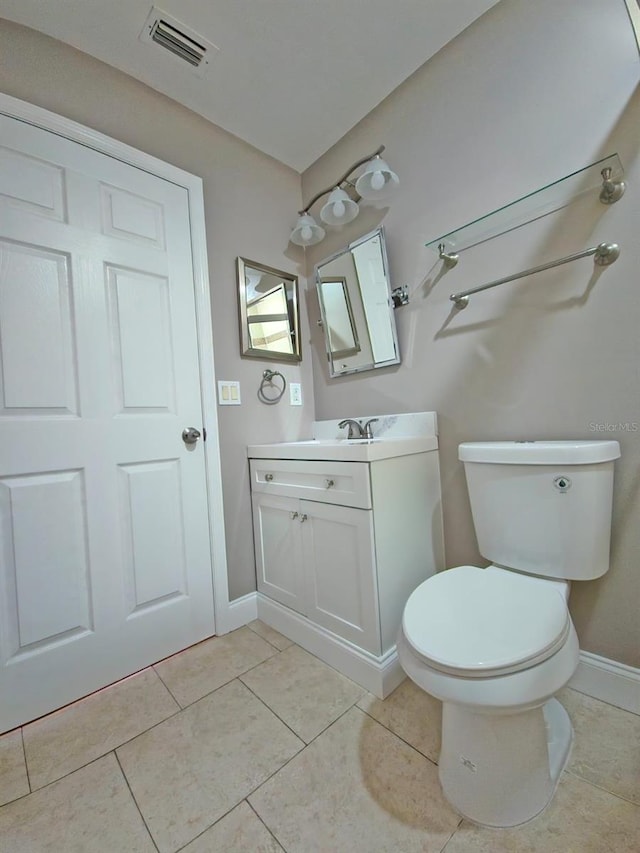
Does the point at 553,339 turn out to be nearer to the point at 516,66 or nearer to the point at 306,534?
the point at 516,66

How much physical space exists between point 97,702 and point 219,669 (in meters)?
0.40

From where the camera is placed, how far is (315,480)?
1.29m

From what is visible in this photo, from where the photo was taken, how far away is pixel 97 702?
1.17 metres

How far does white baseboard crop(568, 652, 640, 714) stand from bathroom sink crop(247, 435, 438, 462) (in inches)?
32.2

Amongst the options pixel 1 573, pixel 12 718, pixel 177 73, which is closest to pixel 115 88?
pixel 177 73

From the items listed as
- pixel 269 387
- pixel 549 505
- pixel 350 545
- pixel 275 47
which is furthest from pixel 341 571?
pixel 275 47

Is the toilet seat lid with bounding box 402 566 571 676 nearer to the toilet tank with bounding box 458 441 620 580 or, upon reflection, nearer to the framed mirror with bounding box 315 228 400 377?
the toilet tank with bounding box 458 441 620 580

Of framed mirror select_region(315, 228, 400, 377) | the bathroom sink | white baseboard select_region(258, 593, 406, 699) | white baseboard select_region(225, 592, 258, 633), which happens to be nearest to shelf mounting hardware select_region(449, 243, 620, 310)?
framed mirror select_region(315, 228, 400, 377)

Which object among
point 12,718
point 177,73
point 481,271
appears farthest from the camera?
point 177,73

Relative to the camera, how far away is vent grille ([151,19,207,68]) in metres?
1.23

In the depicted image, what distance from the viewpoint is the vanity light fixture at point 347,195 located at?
144cm

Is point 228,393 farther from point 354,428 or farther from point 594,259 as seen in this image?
point 594,259

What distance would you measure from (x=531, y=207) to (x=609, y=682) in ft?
4.94

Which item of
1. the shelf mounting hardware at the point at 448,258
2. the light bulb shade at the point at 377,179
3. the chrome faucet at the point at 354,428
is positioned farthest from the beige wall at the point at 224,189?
the shelf mounting hardware at the point at 448,258
